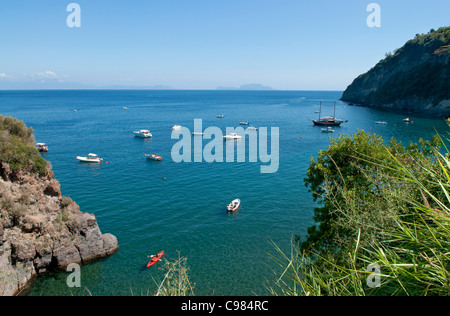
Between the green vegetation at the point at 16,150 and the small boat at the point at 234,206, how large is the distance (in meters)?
19.9

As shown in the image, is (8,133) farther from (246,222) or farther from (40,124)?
(40,124)

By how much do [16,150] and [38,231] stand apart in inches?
304

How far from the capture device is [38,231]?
24.0 metres

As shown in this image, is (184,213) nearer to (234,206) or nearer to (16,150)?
(234,206)

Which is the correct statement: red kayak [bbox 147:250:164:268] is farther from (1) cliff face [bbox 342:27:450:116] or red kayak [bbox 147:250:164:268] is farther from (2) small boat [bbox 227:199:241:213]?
(1) cliff face [bbox 342:27:450:116]

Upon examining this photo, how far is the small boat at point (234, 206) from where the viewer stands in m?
34.5

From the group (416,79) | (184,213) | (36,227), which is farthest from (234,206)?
(416,79)

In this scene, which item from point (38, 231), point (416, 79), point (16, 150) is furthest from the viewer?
point (416, 79)

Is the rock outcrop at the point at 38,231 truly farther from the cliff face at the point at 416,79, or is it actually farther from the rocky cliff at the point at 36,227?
the cliff face at the point at 416,79

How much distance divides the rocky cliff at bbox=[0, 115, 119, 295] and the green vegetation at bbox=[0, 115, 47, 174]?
0.23ft

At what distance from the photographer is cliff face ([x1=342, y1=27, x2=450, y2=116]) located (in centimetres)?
10309

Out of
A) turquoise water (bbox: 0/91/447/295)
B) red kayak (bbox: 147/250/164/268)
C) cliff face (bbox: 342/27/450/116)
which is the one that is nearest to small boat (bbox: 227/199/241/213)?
turquoise water (bbox: 0/91/447/295)
